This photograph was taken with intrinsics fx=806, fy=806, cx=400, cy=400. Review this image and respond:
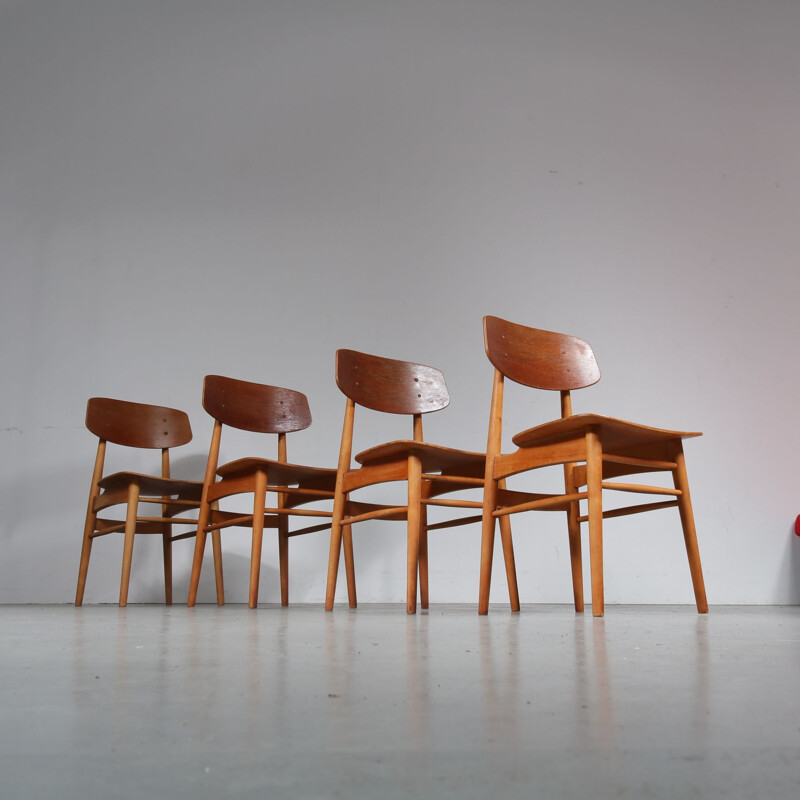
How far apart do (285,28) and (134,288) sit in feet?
5.29

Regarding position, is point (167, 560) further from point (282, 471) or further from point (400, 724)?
point (400, 724)

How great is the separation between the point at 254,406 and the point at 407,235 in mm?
1260

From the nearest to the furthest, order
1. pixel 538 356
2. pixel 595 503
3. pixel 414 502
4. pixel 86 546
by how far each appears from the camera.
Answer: pixel 595 503
pixel 414 502
pixel 538 356
pixel 86 546

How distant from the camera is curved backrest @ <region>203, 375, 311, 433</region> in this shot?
3.12 m

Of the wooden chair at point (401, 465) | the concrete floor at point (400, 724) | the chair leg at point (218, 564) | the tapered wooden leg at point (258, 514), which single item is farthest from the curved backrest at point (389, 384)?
the concrete floor at point (400, 724)

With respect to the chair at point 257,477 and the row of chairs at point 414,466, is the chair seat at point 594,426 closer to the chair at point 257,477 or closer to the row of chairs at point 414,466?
the row of chairs at point 414,466

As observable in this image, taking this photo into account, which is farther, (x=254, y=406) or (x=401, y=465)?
(x=254, y=406)

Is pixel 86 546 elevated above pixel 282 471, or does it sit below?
below

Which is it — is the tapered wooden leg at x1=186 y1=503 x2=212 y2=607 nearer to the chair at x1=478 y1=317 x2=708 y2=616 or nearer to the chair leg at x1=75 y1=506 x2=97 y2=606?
the chair leg at x1=75 y1=506 x2=97 y2=606

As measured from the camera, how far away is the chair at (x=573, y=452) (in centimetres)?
195

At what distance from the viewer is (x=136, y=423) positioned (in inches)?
137

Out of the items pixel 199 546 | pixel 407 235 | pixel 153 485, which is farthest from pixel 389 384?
pixel 407 235

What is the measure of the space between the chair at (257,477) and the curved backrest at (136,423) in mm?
377

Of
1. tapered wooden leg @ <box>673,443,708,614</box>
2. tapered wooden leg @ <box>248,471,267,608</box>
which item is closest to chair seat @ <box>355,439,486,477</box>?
tapered wooden leg @ <box>248,471,267,608</box>
